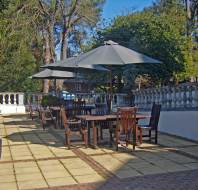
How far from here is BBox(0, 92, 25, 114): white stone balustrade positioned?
24.0m

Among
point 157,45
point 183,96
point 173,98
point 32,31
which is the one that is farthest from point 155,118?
point 32,31

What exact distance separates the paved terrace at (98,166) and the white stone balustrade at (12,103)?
42.8 ft

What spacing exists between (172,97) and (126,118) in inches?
147

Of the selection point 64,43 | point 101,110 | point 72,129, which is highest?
point 64,43

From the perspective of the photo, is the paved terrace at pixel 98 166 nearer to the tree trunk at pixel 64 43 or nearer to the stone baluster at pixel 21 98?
the stone baluster at pixel 21 98

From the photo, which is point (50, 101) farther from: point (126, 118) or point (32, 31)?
point (126, 118)

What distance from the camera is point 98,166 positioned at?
793cm

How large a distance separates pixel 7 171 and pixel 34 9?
2131cm

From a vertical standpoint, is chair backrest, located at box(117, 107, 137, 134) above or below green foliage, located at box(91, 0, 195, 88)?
below

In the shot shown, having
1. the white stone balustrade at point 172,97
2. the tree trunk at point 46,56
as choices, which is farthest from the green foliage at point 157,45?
the tree trunk at point 46,56

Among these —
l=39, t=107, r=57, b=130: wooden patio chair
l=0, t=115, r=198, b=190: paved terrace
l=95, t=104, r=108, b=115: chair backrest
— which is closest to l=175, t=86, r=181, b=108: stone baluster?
l=0, t=115, r=198, b=190: paved terrace

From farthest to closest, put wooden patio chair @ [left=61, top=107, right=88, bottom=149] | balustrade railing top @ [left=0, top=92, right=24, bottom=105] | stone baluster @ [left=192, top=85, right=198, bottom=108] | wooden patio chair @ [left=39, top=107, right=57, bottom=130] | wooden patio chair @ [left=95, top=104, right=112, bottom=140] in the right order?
balustrade railing top @ [left=0, top=92, right=24, bottom=105], wooden patio chair @ [left=39, top=107, right=57, bottom=130], stone baluster @ [left=192, top=85, right=198, bottom=108], wooden patio chair @ [left=95, top=104, right=112, bottom=140], wooden patio chair @ [left=61, top=107, right=88, bottom=149]

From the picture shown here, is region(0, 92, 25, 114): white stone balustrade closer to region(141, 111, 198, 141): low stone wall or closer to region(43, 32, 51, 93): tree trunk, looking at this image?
region(43, 32, 51, 93): tree trunk

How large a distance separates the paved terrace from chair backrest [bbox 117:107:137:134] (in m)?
0.54
